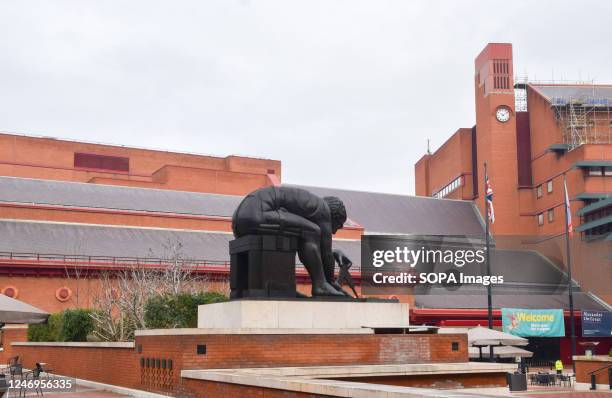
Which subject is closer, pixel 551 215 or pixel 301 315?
pixel 301 315

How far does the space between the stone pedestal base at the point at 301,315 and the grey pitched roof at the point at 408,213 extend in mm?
43025

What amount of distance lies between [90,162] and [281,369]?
51536 mm

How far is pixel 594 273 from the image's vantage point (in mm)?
53656

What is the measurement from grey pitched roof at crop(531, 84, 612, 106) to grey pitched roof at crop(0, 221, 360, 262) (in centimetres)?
2861

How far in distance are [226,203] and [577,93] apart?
96.6 ft

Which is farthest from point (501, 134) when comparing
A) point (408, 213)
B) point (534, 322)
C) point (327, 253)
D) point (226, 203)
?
point (327, 253)

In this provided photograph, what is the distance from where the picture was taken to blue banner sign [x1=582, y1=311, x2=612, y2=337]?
49625mm

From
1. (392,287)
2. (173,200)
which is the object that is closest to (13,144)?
(173,200)

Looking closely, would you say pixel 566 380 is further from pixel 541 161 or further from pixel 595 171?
pixel 541 161

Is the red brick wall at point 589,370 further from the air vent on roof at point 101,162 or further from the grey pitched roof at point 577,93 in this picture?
the air vent on roof at point 101,162

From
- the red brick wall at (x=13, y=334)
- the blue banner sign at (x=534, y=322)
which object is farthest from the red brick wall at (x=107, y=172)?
the blue banner sign at (x=534, y=322)

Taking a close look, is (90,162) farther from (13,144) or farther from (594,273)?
(594,273)

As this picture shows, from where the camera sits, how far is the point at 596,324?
1972 inches

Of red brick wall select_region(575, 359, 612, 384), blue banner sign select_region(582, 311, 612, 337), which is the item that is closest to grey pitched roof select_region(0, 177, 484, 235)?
blue banner sign select_region(582, 311, 612, 337)
